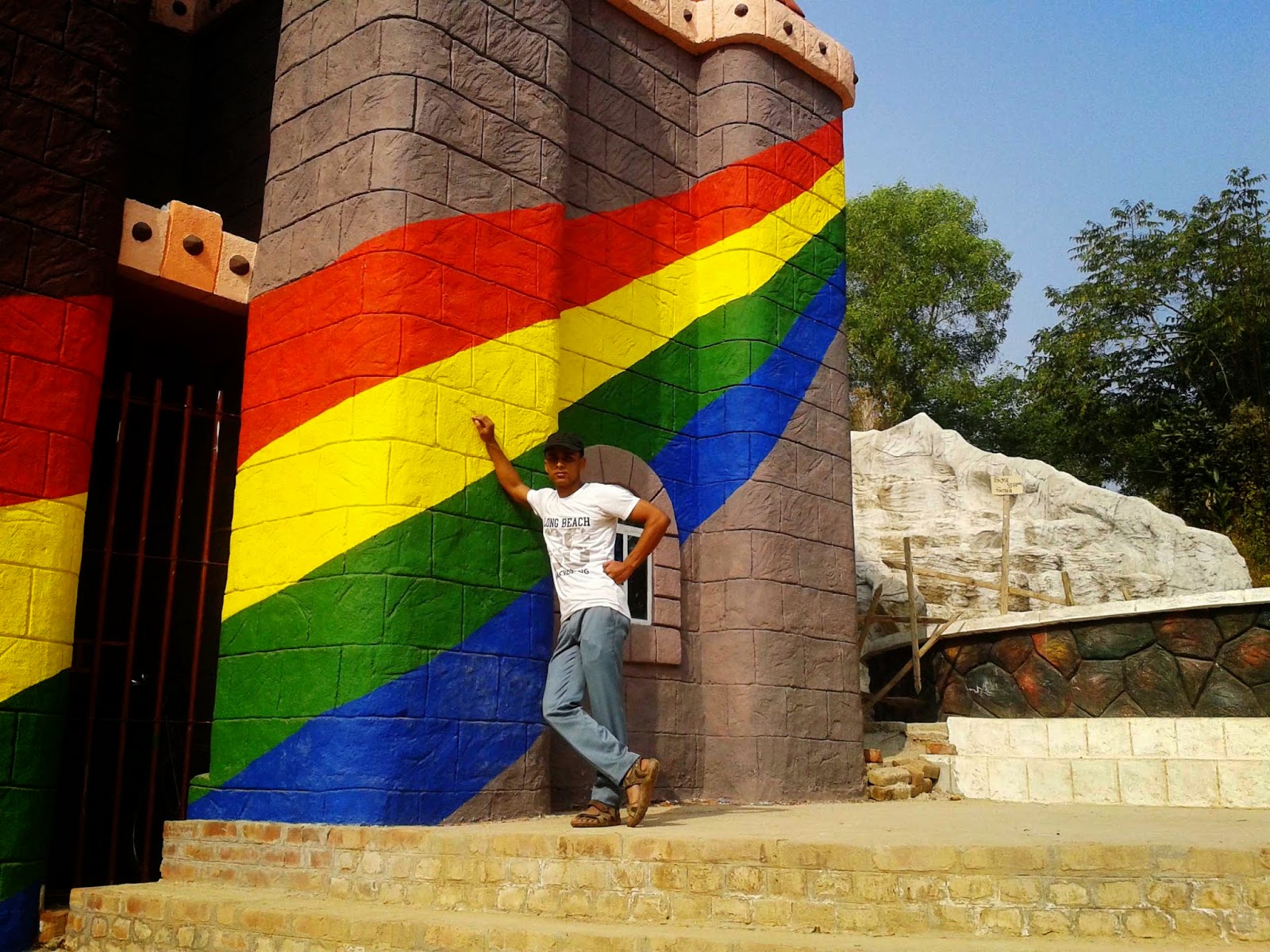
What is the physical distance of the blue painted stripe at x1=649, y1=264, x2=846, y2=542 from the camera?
8.09m

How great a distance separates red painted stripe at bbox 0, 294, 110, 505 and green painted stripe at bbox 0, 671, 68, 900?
3.14 feet

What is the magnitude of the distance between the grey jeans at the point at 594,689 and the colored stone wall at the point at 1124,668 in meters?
5.83

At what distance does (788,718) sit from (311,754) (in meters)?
3.24

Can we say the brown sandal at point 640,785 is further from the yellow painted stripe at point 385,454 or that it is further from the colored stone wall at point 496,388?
the yellow painted stripe at point 385,454

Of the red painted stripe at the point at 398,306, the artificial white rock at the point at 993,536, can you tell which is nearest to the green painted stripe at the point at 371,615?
the red painted stripe at the point at 398,306

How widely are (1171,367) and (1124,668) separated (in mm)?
16985

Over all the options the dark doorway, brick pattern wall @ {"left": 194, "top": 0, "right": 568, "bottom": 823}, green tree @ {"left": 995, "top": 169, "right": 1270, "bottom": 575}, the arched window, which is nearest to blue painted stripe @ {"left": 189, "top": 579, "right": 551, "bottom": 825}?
brick pattern wall @ {"left": 194, "top": 0, "right": 568, "bottom": 823}

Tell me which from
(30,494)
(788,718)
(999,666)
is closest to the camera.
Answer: (30,494)

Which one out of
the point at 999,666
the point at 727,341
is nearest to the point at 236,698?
the point at 727,341

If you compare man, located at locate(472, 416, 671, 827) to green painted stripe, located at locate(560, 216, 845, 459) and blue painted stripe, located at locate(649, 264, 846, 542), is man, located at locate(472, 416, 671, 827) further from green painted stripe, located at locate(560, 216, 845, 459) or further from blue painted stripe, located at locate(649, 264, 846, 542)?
blue painted stripe, located at locate(649, 264, 846, 542)

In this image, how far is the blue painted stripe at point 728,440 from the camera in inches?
318

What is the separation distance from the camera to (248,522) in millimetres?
6566

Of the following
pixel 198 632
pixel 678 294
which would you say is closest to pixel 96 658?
pixel 198 632

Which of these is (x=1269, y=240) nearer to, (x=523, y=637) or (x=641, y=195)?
(x=641, y=195)
